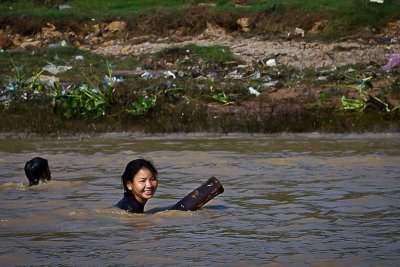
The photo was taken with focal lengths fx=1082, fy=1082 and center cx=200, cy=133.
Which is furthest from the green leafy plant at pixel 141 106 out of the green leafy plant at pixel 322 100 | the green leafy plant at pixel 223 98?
the green leafy plant at pixel 322 100

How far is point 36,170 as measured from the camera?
10359 mm

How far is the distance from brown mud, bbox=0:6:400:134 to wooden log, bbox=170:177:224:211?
5.84 m

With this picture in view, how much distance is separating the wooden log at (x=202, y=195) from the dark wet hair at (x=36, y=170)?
76.3 inches

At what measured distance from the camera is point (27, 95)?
52.2 ft

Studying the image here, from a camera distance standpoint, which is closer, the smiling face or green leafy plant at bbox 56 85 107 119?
the smiling face

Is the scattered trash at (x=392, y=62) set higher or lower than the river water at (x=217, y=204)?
higher

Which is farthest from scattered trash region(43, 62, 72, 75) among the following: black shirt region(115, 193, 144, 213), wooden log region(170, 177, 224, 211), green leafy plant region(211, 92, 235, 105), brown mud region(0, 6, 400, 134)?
wooden log region(170, 177, 224, 211)

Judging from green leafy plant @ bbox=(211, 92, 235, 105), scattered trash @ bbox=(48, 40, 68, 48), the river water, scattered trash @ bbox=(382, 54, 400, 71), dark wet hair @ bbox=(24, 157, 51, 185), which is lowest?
the river water

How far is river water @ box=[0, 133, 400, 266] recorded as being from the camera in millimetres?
7320

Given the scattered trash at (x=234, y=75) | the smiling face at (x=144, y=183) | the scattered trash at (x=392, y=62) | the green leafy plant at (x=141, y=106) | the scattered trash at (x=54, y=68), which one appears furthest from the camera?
the scattered trash at (x=54, y=68)

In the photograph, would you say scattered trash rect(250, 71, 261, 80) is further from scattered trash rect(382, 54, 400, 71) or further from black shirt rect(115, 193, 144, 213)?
black shirt rect(115, 193, 144, 213)

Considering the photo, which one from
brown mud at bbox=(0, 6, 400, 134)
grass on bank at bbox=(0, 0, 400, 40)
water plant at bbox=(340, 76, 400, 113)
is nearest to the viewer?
water plant at bbox=(340, 76, 400, 113)

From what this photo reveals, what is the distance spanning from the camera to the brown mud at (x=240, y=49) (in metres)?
14.8

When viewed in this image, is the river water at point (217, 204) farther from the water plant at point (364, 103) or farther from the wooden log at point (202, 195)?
the water plant at point (364, 103)
